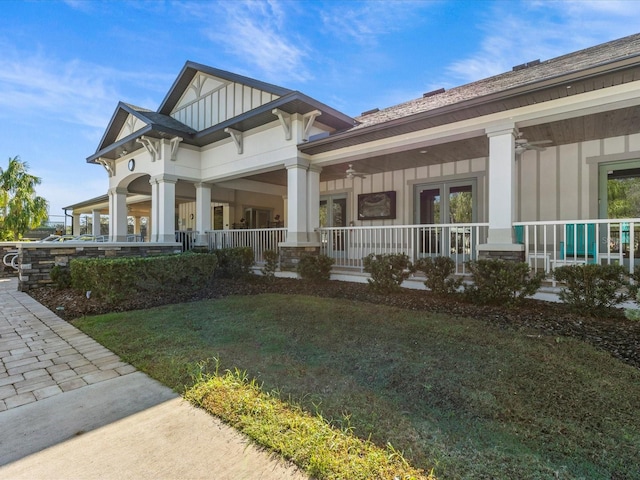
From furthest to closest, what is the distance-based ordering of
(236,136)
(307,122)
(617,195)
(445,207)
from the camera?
1. (236,136)
2. (445,207)
3. (307,122)
4. (617,195)

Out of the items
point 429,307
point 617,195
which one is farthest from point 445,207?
point 429,307

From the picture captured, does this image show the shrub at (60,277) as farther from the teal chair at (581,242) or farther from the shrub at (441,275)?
the teal chair at (581,242)

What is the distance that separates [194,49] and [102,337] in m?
9.96

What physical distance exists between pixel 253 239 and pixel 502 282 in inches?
263

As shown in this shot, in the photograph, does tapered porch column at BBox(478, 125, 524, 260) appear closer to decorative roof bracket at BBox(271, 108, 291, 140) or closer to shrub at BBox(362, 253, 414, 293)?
shrub at BBox(362, 253, 414, 293)

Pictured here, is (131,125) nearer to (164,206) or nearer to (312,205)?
(164,206)

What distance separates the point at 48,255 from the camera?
7730mm

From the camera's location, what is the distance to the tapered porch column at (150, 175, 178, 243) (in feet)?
31.6

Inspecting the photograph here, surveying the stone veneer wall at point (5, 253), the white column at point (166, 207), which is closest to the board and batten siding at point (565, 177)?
the white column at point (166, 207)

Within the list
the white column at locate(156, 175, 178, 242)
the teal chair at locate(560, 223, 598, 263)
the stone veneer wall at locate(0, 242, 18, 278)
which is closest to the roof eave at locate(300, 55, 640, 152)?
the teal chair at locate(560, 223, 598, 263)

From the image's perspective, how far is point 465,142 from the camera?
6613mm

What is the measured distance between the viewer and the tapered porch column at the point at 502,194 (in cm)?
544

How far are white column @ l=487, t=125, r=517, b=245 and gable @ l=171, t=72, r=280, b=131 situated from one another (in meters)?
5.21

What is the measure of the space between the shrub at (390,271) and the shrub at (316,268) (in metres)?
1.42
